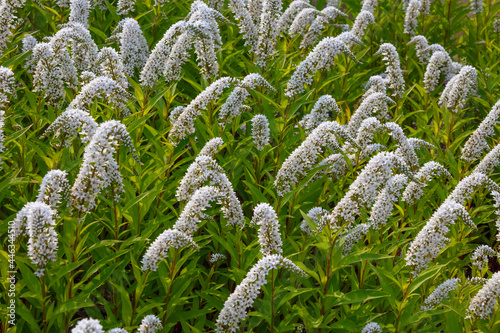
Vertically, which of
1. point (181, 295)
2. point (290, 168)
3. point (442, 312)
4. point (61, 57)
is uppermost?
point (61, 57)

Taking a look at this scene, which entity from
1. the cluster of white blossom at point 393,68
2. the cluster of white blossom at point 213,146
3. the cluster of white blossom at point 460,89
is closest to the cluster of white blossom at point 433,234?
the cluster of white blossom at point 213,146

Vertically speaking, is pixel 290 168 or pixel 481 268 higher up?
pixel 290 168

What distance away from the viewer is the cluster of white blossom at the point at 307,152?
510 cm

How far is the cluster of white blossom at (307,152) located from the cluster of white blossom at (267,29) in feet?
10.2

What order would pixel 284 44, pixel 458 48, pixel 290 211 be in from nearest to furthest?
1. pixel 290 211
2. pixel 284 44
3. pixel 458 48

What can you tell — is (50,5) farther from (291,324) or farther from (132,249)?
(291,324)

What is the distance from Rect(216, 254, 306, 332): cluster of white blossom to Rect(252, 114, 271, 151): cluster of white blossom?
7.47 feet

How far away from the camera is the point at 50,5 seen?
9.66 meters

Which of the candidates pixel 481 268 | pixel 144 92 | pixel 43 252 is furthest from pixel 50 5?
pixel 481 268

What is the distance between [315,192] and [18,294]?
3252 mm

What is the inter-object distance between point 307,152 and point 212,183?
1.06 m

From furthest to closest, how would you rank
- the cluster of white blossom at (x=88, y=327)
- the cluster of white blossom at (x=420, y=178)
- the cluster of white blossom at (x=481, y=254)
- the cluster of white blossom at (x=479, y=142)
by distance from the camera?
1. the cluster of white blossom at (x=479, y=142)
2. the cluster of white blossom at (x=420, y=178)
3. the cluster of white blossom at (x=481, y=254)
4. the cluster of white blossom at (x=88, y=327)

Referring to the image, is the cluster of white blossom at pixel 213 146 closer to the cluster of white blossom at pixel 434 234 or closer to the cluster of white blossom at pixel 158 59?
the cluster of white blossom at pixel 158 59

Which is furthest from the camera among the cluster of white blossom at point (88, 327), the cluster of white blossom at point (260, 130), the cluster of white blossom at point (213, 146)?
the cluster of white blossom at point (260, 130)
